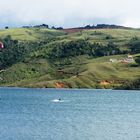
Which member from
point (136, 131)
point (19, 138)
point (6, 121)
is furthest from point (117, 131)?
point (6, 121)

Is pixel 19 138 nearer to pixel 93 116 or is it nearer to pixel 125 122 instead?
pixel 125 122

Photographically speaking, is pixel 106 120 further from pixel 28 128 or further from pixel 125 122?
Result: pixel 28 128

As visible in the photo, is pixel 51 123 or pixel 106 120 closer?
pixel 51 123

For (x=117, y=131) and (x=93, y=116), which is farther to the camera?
(x=93, y=116)

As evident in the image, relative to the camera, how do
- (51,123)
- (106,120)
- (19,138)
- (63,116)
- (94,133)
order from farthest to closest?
1. (63,116)
2. (106,120)
3. (51,123)
4. (94,133)
5. (19,138)

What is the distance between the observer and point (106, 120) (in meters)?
130

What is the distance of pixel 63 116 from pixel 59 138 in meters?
46.3

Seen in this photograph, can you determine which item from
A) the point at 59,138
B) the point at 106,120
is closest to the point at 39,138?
the point at 59,138

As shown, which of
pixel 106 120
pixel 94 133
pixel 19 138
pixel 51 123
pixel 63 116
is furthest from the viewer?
pixel 63 116

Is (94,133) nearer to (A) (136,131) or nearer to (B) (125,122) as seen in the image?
(A) (136,131)

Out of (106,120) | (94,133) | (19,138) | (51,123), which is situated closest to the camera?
(19,138)

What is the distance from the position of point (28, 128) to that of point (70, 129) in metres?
8.39

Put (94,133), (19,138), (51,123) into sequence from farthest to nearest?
1. (51,123)
2. (94,133)
3. (19,138)

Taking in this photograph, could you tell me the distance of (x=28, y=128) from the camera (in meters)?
108
